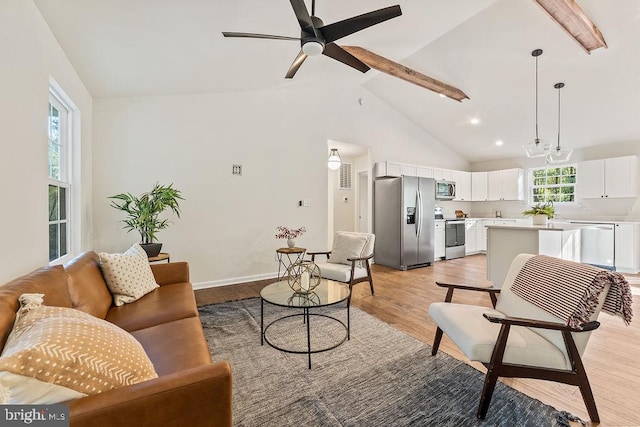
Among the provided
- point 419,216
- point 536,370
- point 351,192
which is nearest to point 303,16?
point 536,370

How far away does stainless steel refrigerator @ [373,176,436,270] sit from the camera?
521 cm

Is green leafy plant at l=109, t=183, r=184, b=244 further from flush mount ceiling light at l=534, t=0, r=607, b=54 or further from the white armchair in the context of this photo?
flush mount ceiling light at l=534, t=0, r=607, b=54

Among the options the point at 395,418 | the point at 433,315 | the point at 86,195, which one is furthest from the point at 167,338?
the point at 86,195

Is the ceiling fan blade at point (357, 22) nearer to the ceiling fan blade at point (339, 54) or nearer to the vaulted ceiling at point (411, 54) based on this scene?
the ceiling fan blade at point (339, 54)

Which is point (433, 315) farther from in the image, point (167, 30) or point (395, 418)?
point (167, 30)

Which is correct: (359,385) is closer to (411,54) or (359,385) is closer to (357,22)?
(357,22)

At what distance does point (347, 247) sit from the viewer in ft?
12.1

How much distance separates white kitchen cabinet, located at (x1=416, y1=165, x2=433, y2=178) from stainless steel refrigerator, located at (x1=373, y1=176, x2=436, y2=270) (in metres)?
0.57

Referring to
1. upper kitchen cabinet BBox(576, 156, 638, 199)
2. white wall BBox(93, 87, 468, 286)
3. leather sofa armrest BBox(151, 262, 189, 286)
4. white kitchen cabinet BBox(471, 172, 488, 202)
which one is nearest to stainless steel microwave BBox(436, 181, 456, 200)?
white kitchen cabinet BBox(471, 172, 488, 202)

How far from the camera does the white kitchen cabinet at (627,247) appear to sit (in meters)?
4.84

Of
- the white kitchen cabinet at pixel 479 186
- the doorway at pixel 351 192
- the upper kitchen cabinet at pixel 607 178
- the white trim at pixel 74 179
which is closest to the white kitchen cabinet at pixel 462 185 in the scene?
the white kitchen cabinet at pixel 479 186

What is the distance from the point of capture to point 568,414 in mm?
1560

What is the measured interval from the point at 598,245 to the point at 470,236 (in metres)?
2.20

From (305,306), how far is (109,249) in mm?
2860
